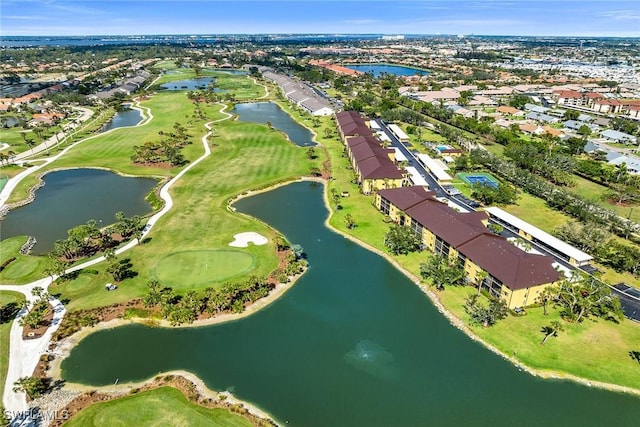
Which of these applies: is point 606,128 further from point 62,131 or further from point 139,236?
point 62,131

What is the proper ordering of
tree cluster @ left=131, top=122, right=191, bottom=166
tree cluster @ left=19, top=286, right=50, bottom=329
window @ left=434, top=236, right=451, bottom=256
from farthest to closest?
tree cluster @ left=131, top=122, right=191, bottom=166 < window @ left=434, top=236, right=451, bottom=256 < tree cluster @ left=19, top=286, right=50, bottom=329

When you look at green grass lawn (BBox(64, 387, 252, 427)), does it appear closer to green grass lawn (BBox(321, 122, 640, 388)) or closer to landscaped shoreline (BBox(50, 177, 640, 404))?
landscaped shoreline (BBox(50, 177, 640, 404))

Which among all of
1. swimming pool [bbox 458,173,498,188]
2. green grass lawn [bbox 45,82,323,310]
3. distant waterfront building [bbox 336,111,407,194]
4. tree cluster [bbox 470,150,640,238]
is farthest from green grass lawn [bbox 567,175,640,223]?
green grass lawn [bbox 45,82,323,310]

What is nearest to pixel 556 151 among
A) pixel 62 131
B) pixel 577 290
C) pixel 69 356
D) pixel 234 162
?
pixel 577 290

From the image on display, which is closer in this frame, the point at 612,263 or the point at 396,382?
the point at 396,382

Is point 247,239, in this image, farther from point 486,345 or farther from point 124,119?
point 124,119

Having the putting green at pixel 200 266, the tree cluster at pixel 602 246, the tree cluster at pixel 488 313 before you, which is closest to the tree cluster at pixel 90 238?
the putting green at pixel 200 266

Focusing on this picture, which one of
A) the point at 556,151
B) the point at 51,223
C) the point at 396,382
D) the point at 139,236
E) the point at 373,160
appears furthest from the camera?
the point at 556,151
